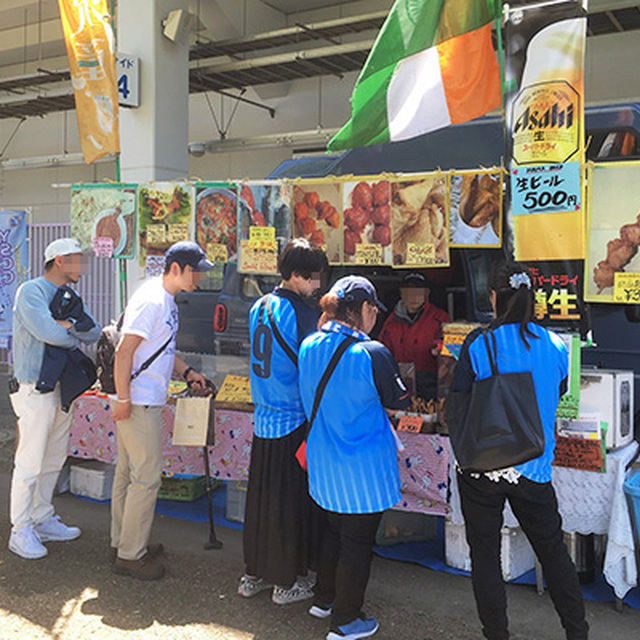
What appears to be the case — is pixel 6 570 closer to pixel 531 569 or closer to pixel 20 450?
pixel 20 450

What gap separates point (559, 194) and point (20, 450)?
3408 millimetres

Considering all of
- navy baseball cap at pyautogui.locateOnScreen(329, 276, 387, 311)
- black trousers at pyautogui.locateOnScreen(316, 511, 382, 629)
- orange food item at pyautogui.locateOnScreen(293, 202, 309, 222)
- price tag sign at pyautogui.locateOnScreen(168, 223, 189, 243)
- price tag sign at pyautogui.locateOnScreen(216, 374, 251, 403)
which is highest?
orange food item at pyautogui.locateOnScreen(293, 202, 309, 222)

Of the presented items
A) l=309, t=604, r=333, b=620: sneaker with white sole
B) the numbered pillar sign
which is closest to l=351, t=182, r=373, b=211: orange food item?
l=309, t=604, r=333, b=620: sneaker with white sole

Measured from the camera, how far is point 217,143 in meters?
11.6

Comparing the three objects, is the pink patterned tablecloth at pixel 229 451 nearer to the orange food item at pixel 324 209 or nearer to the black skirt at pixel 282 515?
the black skirt at pixel 282 515

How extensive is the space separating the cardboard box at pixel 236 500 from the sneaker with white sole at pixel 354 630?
167 cm

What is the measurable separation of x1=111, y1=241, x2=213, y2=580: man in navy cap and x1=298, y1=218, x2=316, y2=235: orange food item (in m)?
0.85

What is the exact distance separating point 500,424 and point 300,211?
2.25 meters

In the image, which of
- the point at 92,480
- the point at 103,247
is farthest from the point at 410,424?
the point at 92,480

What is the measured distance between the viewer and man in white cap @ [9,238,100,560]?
4.20 m

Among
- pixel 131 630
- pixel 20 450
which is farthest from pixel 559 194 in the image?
pixel 20 450

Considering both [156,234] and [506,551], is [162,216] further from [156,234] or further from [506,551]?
[506,551]

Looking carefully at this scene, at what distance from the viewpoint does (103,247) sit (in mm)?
5160

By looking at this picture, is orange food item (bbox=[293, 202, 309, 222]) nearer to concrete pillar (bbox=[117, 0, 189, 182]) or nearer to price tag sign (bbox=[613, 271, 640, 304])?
price tag sign (bbox=[613, 271, 640, 304])
